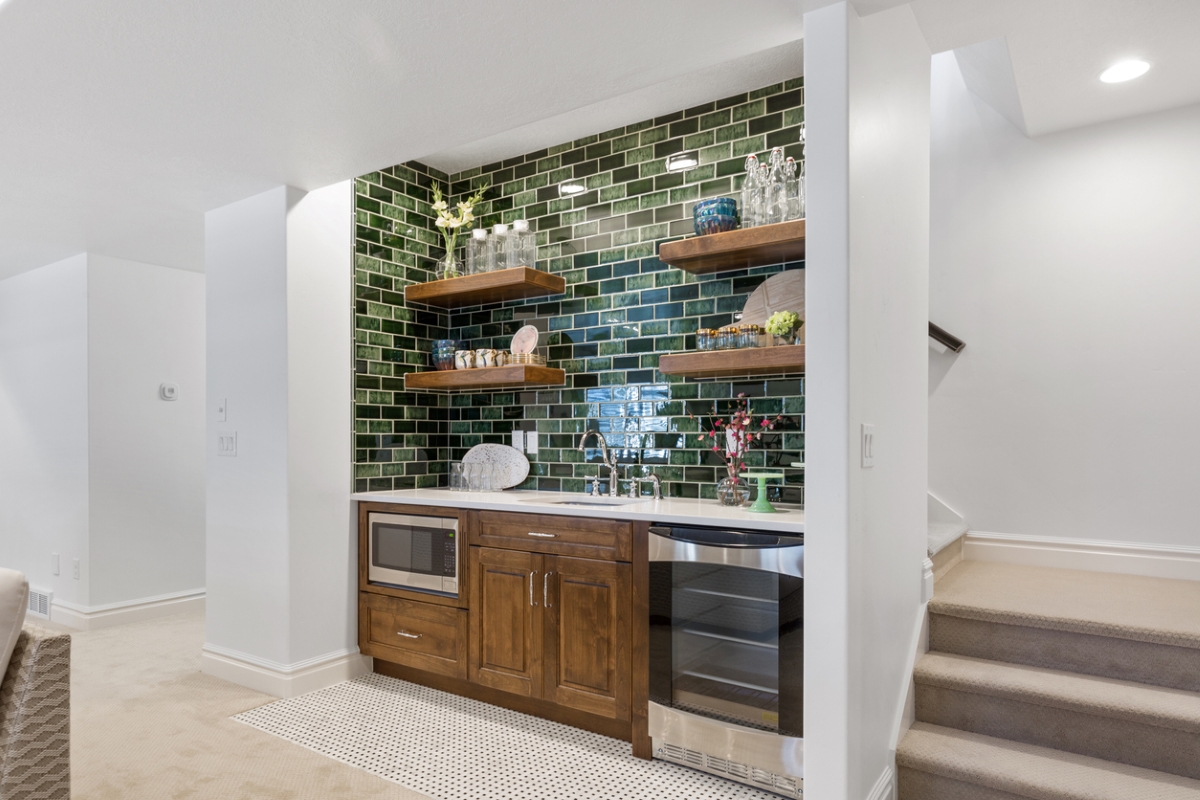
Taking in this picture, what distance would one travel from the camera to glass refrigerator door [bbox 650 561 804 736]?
241cm

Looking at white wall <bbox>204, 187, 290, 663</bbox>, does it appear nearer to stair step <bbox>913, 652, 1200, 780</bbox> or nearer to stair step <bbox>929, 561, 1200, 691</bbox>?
stair step <bbox>913, 652, 1200, 780</bbox>

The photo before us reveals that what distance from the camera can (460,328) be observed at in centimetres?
437

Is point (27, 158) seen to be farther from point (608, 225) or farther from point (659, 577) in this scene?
point (659, 577)

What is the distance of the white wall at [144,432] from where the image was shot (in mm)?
4832

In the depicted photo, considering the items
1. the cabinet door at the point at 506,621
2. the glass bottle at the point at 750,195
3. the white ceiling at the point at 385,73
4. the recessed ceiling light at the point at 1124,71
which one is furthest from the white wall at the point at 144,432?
the recessed ceiling light at the point at 1124,71

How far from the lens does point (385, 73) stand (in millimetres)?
2498

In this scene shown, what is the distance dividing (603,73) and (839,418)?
4.74 feet

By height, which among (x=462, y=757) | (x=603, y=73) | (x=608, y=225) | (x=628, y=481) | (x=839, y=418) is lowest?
(x=462, y=757)

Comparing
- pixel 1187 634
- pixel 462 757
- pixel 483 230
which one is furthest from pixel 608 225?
pixel 1187 634

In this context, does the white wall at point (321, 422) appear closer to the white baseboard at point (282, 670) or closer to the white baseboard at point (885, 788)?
the white baseboard at point (282, 670)

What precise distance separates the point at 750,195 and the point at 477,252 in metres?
A: 1.59

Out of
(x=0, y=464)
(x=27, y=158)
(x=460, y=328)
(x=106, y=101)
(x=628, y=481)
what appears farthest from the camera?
(x=0, y=464)

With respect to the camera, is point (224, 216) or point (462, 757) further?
point (224, 216)

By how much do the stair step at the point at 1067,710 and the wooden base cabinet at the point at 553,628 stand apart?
1.11 metres
